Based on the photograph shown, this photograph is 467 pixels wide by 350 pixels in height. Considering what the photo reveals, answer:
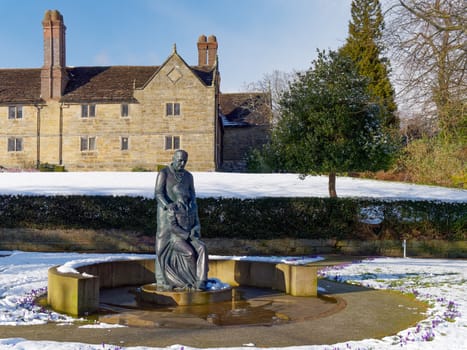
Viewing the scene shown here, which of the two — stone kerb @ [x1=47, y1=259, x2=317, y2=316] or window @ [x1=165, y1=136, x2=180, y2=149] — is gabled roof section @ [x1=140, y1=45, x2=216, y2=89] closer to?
window @ [x1=165, y1=136, x2=180, y2=149]

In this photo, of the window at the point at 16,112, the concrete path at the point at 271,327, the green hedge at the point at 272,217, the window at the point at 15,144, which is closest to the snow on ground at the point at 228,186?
the green hedge at the point at 272,217

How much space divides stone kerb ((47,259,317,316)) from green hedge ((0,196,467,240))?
304 inches

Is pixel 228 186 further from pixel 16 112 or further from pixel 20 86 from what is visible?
pixel 20 86

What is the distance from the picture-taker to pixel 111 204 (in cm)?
1959

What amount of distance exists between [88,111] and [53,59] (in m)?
5.37

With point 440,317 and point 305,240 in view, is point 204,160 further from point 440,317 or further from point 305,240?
point 440,317

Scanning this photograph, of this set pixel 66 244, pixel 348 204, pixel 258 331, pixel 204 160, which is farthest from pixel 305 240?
pixel 204 160

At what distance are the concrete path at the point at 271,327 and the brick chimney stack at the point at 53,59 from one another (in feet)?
131

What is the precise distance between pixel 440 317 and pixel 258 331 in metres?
2.90

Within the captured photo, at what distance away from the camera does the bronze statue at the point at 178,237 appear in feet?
31.3

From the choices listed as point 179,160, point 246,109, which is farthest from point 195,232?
point 246,109

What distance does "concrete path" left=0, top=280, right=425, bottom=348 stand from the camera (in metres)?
6.70

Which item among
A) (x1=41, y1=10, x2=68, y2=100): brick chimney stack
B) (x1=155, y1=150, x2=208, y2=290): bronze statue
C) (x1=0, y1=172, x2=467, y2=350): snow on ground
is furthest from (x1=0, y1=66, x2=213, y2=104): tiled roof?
(x1=155, y1=150, x2=208, y2=290): bronze statue

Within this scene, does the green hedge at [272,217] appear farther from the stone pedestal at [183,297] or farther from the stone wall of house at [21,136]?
the stone wall of house at [21,136]
